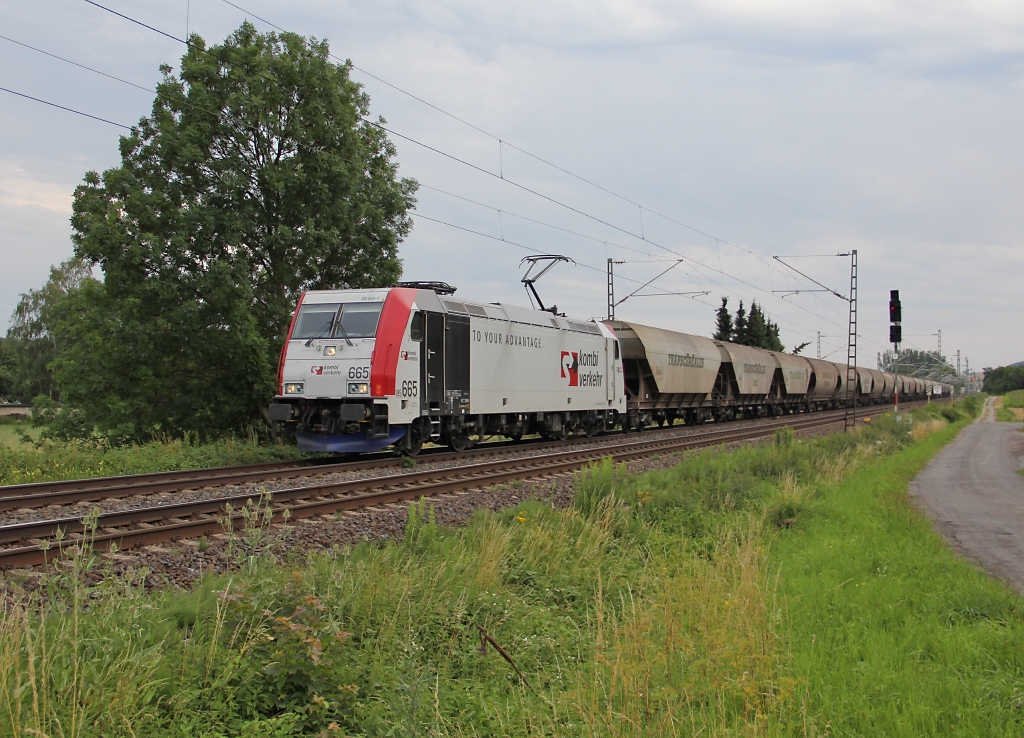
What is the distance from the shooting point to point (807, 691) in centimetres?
461

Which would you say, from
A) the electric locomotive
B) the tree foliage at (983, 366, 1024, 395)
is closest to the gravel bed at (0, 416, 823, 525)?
the electric locomotive

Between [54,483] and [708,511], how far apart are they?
947cm

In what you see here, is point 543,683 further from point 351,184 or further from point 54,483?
point 351,184

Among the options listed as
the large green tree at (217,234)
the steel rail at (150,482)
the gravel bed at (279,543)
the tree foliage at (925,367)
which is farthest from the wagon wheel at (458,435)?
the tree foliage at (925,367)

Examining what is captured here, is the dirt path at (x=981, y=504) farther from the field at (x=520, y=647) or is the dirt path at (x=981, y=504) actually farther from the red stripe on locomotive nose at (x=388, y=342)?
the red stripe on locomotive nose at (x=388, y=342)

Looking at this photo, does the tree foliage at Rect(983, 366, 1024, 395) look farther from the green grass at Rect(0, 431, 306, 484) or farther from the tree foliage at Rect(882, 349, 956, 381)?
the green grass at Rect(0, 431, 306, 484)

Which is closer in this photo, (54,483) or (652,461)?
(54,483)

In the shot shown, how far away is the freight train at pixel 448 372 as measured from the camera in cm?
1510

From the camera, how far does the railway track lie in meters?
7.09

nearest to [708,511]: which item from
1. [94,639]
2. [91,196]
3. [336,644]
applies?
[336,644]

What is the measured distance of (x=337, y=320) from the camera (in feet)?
51.4

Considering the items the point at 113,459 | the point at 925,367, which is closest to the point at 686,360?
the point at 113,459

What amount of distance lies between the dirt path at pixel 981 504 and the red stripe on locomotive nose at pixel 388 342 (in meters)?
9.29

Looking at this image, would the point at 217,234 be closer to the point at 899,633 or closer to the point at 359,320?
the point at 359,320
